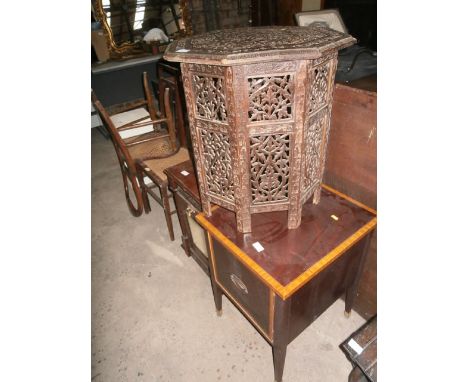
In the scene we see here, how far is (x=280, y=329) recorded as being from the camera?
1288 mm

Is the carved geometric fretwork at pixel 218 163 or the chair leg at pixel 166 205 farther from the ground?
the carved geometric fretwork at pixel 218 163

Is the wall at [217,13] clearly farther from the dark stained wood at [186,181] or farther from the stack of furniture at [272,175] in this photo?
the stack of furniture at [272,175]

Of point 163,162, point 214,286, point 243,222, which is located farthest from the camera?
point 163,162

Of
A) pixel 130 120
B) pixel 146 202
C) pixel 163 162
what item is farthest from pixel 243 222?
pixel 130 120

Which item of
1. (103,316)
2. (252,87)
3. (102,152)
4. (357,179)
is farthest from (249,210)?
(102,152)

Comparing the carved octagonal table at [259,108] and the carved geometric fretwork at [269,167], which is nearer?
the carved octagonal table at [259,108]

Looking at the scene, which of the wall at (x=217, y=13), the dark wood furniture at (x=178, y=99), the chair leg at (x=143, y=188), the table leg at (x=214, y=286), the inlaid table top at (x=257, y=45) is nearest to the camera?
the inlaid table top at (x=257, y=45)

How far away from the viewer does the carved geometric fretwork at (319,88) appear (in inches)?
42.5

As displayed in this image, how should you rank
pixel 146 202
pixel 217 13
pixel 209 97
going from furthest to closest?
pixel 217 13 < pixel 146 202 < pixel 209 97

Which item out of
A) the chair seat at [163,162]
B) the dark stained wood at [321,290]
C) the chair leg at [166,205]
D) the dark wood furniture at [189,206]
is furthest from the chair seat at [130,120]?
the dark stained wood at [321,290]

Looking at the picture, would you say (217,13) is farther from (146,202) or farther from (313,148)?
(313,148)

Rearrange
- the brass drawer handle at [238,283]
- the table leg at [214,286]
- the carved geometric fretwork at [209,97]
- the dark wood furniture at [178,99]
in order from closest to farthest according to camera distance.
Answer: the carved geometric fretwork at [209,97]
the brass drawer handle at [238,283]
the table leg at [214,286]
the dark wood furniture at [178,99]

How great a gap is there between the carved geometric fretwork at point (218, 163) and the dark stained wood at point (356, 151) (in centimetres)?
69

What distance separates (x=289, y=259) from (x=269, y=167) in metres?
0.40
